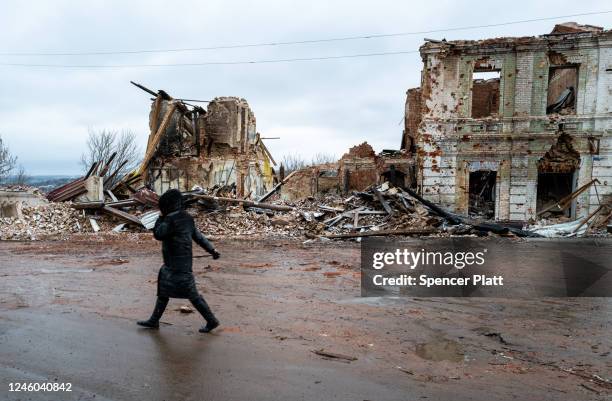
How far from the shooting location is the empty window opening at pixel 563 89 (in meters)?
Answer: 20.0

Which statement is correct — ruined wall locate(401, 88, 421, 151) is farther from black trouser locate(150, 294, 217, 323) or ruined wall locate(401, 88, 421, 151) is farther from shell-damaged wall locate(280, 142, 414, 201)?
black trouser locate(150, 294, 217, 323)

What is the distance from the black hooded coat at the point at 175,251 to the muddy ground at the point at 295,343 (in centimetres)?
50

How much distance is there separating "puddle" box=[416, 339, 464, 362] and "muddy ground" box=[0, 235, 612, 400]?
0.02 m

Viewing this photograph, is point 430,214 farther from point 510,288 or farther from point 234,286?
point 234,286

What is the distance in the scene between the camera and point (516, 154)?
19.4m

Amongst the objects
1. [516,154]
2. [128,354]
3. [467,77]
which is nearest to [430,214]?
[516,154]

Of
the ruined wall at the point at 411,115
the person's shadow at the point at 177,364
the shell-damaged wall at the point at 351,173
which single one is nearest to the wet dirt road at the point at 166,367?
the person's shadow at the point at 177,364

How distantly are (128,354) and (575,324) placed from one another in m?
5.41

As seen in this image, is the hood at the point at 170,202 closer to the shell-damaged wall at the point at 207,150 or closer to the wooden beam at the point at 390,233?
the wooden beam at the point at 390,233

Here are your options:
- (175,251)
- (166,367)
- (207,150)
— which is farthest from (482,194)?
(166,367)

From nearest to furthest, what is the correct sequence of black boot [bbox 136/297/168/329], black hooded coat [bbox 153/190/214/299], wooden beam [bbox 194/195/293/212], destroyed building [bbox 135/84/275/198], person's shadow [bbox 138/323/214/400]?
person's shadow [bbox 138/323/214/400] < black hooded coat [bbox 153/190/214/299] < black boot [bbox 136/297/168/329] < wooden beam [bbox 194/195/293/212] < destroyed building [bbox 135/84/275/198]

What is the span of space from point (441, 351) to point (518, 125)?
1734 cm

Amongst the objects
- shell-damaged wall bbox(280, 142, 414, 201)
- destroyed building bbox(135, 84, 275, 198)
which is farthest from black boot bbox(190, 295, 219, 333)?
destroyed building bbox(135, 84, 275, 198)

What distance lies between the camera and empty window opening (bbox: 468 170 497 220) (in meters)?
20.5
